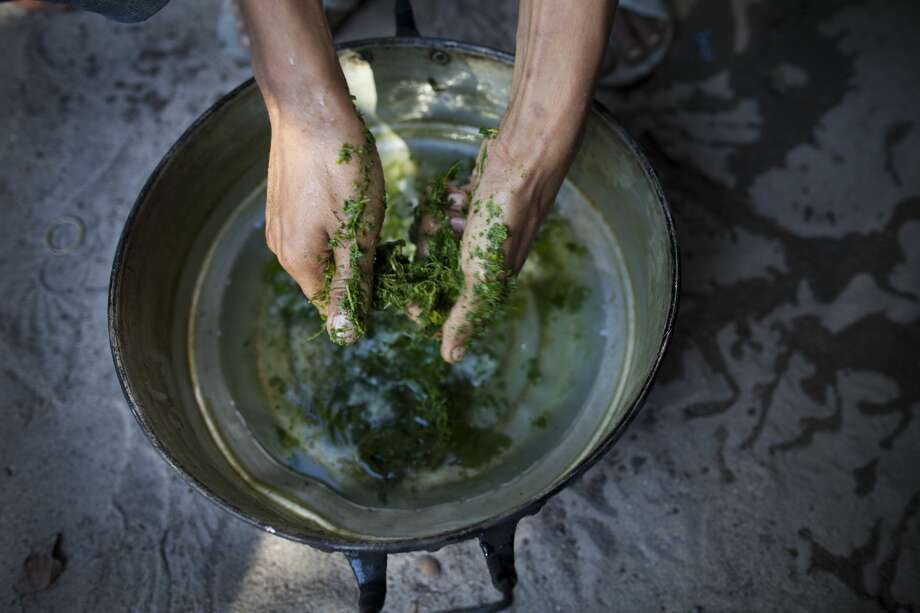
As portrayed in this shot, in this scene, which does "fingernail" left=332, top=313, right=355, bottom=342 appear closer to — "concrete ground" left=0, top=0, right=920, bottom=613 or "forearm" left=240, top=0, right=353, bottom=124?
"forearm" left=240, top=0, right=353, bottom=124

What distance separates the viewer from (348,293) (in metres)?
1.16

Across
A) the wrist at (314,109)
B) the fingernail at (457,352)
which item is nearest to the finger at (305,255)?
the wrist at (314,109)

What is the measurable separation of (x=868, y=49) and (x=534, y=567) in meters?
1.61

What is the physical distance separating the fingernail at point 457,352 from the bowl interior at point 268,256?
0.22m

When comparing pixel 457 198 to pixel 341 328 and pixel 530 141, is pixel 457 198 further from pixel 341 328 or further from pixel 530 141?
pixel 341 328

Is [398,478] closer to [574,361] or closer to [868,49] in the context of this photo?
[574,361]

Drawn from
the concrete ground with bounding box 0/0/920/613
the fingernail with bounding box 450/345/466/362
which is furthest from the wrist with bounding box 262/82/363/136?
the concrete ground with bounding box 0/0/920/613

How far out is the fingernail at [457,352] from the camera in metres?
1.33

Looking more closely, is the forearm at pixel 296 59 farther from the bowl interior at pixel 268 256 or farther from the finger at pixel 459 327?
the finger at pixel 459 327

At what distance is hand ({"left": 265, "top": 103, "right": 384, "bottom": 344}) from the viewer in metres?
1.14

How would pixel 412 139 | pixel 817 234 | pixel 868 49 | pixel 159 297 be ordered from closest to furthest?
pixel 159 297 → pixel 412 139 → pixel 817 234 → pixel 868 49

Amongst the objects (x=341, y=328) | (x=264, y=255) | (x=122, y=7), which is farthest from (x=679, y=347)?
(x=122, y=7)

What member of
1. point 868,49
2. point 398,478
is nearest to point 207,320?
point 398,478

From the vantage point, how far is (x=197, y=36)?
2.02 meters
